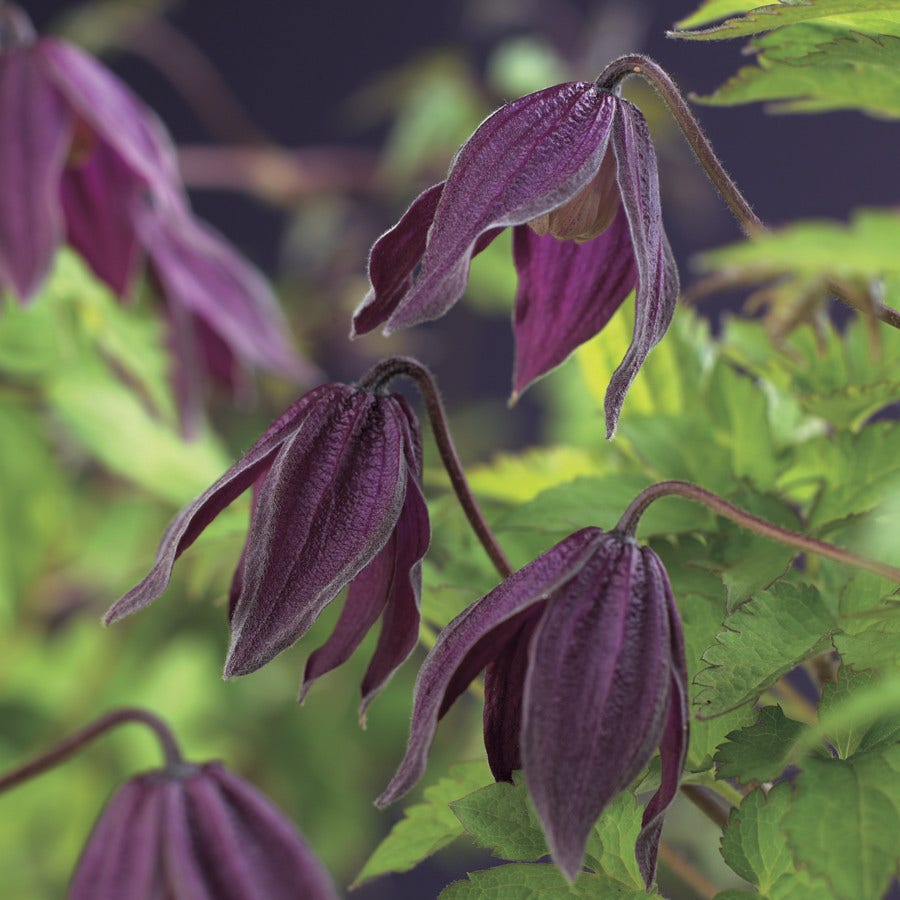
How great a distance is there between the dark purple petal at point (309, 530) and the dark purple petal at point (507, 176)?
0.04 m

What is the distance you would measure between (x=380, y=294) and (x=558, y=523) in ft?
0.27

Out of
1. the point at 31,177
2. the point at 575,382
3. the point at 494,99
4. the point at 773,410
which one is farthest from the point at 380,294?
the point at 494,99

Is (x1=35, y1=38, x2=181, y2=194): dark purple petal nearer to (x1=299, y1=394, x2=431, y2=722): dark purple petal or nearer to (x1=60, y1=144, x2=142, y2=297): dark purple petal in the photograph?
(x1=60, y1=144, x2=142, y2=297): dark purple petal

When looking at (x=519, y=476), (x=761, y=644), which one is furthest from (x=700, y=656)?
(x=519, y=476)

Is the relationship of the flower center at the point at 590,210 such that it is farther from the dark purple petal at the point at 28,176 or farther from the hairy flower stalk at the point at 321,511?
the dark purple petal at the point at 28,176

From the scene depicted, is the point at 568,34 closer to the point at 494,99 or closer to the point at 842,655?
the point at 494,99

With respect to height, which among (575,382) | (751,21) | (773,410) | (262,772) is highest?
(751,21)

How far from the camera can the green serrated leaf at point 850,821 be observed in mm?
216

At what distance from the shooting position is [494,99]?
3.31ft

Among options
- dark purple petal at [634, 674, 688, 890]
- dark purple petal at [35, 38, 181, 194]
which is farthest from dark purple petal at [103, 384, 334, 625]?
dark purple petal at [35, 38, 181, 194]

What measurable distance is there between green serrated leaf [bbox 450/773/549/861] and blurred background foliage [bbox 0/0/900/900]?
2 cm

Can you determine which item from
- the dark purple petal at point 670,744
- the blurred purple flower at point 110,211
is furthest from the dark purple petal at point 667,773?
the blurred purple flower at point 110,211

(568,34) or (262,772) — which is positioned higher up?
(568,34)

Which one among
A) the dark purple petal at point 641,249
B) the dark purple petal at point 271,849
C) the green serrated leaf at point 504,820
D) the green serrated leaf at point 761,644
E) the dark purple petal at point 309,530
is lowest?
the dark purple petal at point 271,849
